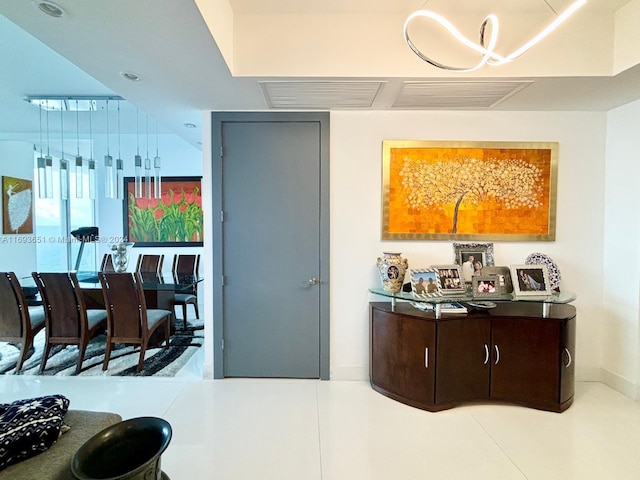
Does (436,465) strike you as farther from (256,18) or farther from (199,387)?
(256,18)

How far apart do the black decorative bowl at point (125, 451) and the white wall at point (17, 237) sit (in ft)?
18.2

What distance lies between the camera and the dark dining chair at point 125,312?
3.22 metres

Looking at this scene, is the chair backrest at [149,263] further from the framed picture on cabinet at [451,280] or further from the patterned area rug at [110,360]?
the framed picture on cabinet at [451,280]

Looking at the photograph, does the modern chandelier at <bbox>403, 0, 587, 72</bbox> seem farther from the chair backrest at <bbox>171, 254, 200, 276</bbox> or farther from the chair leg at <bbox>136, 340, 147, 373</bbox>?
the chair backrest at <bbox>171, 254, 200, 276</bbox>

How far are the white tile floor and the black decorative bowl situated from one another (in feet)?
1.99

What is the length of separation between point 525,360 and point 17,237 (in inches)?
280

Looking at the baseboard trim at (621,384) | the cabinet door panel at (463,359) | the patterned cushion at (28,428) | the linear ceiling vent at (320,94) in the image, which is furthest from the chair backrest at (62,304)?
the baseboard trim at (621,384)

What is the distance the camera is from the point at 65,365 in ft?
11.2

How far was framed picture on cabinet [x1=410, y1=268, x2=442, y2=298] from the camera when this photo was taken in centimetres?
267

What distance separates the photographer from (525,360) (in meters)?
2.61

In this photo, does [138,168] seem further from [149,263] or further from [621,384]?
[621,384]

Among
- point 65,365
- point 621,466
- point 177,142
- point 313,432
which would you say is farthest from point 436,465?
point 177,142

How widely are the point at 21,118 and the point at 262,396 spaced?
14.9 feet

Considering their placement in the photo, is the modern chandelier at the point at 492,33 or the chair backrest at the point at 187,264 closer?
the modern chandelier at the point at 492,33
